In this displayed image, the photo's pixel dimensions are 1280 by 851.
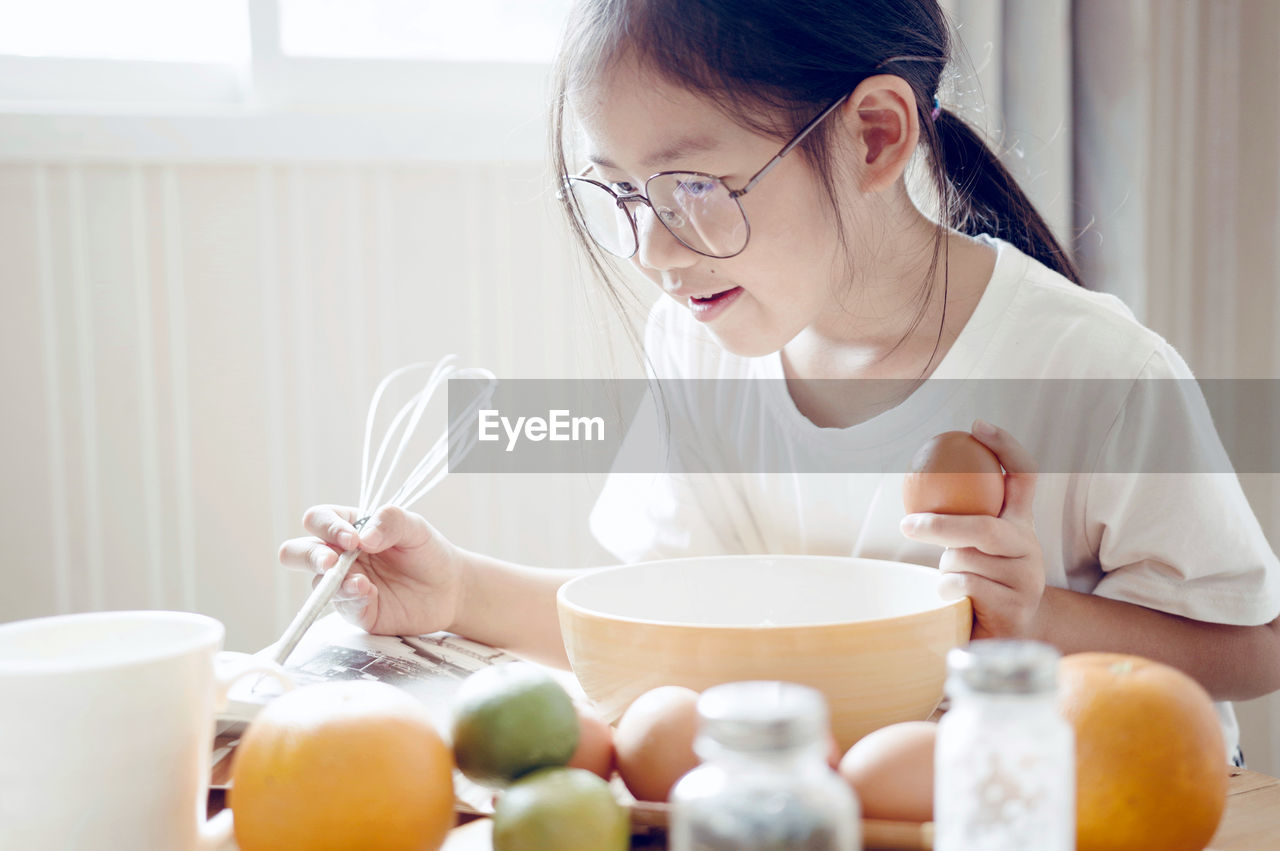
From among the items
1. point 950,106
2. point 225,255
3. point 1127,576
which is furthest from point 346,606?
point 225,255

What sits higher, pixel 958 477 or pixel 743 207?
pixel 743 207

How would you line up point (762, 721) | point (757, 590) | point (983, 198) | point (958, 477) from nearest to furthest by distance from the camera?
point (762, 721) < point (958, 477) < point (757, 590) < point (983, 198)

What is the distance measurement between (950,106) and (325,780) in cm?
83

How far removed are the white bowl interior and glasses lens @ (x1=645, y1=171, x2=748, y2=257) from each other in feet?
0.78

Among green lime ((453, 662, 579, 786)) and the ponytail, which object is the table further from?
the ponytail

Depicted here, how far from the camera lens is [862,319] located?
1.00 m

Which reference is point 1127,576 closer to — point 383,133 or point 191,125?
point 383,133

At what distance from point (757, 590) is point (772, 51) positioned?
1.22 ft

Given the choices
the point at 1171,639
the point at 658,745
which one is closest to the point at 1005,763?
the point at 658,745

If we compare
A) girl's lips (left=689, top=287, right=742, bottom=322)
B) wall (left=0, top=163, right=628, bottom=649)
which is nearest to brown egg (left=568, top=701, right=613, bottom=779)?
girl's lips (left=689, top=287, right=742, bottom=322)

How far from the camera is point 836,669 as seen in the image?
46 centimetres

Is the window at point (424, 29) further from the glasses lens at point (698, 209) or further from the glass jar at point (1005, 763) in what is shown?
the glass jar at point (1005, 763)

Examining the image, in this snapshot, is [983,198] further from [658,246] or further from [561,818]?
[561,818]

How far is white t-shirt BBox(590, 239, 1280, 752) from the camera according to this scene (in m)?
0.77
